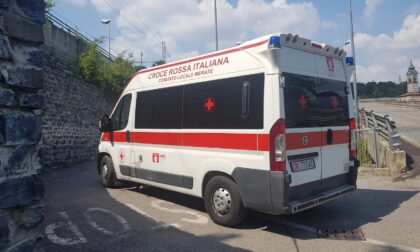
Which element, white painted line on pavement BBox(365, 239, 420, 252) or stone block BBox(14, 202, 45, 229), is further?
white painted line on pavement BBox(365, 239, 420, 252)

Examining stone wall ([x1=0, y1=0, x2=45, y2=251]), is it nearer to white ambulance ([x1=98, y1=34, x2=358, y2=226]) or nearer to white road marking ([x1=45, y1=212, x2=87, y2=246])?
white road marking ([x1=45, y1=212, x2=87, y2=246])

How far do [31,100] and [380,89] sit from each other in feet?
405

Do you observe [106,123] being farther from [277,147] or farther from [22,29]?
[22,29]

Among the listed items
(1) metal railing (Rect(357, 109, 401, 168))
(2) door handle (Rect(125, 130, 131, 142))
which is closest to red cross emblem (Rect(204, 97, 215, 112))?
(2) door handle (Rect(125, 130, 131, 142))

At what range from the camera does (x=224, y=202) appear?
5.86 meters

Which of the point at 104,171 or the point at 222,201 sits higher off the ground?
the point at 104,171

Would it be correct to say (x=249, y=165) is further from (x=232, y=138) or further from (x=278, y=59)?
(x=278, y=59)

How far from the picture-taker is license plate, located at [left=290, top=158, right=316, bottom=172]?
5444 millimetres

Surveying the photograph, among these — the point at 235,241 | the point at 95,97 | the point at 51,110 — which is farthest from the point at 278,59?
the point at 95,97

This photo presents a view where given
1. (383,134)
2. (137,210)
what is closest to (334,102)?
(137,210)

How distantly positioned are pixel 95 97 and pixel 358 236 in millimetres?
15492

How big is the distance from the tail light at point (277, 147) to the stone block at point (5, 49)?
3.48 metres

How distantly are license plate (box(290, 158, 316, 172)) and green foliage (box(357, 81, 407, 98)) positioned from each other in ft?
365

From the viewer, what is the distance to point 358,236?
17.6 feet
